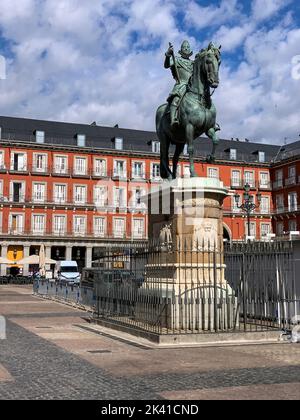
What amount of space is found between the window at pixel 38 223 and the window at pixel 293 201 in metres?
28.2

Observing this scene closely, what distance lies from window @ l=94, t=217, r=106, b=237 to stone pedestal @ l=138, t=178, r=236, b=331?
4923 centimetres

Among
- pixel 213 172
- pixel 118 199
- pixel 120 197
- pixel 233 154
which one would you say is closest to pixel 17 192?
pixel 118 199

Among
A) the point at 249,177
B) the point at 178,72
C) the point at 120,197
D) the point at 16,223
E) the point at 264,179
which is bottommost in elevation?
the point at 16,223

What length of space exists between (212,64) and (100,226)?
50918 millimetres

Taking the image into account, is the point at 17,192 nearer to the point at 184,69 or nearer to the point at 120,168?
the point at 120,168

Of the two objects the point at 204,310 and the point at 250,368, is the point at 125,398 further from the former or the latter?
the point at 204,310

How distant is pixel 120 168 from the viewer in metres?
63.3

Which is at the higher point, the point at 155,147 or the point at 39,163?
the point at 155,147

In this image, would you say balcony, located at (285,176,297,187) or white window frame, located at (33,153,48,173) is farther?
balcony, located at (285,176,297,187)

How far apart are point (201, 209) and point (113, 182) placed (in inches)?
2014

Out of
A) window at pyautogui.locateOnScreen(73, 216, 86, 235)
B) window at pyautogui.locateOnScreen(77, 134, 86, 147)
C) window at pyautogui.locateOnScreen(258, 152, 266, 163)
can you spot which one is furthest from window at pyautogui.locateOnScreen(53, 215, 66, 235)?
window at pyautogui.locateOnScreen(258, 152, 266, 163)

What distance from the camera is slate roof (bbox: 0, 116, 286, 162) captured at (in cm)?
6112

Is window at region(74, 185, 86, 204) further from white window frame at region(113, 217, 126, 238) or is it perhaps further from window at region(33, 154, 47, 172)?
window at region(33, 154, 47, 172)
